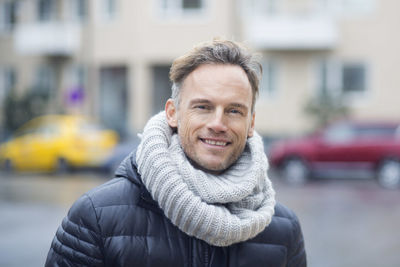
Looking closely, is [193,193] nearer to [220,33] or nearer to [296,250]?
[296,250]

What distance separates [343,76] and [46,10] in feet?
48.4

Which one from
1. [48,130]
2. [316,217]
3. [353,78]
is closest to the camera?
[316,217]

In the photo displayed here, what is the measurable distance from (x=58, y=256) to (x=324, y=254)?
578 centimetres

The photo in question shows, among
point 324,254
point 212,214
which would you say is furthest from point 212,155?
point 324,254

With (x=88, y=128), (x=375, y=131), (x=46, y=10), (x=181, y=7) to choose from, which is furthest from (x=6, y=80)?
(x=375, y=131)

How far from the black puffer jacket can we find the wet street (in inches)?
197

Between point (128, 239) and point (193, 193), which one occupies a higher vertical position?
point (193, 193)

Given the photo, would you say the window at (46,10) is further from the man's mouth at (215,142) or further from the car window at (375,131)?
the man's mouth at (215,142)

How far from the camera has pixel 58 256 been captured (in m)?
2.24

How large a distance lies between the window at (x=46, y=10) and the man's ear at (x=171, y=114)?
2758cm

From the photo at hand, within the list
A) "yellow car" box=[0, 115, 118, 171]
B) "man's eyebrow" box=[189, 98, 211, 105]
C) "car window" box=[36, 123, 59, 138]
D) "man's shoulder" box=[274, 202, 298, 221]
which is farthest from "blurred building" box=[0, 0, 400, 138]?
"man's eyebrow" box=[189, 98, 211, 105]

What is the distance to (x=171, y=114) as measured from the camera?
2.49 m

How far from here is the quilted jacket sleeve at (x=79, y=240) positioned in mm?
2195

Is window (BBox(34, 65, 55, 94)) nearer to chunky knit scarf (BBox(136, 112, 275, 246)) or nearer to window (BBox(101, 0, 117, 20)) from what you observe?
window (BBox(101, 0, 117, 20))
